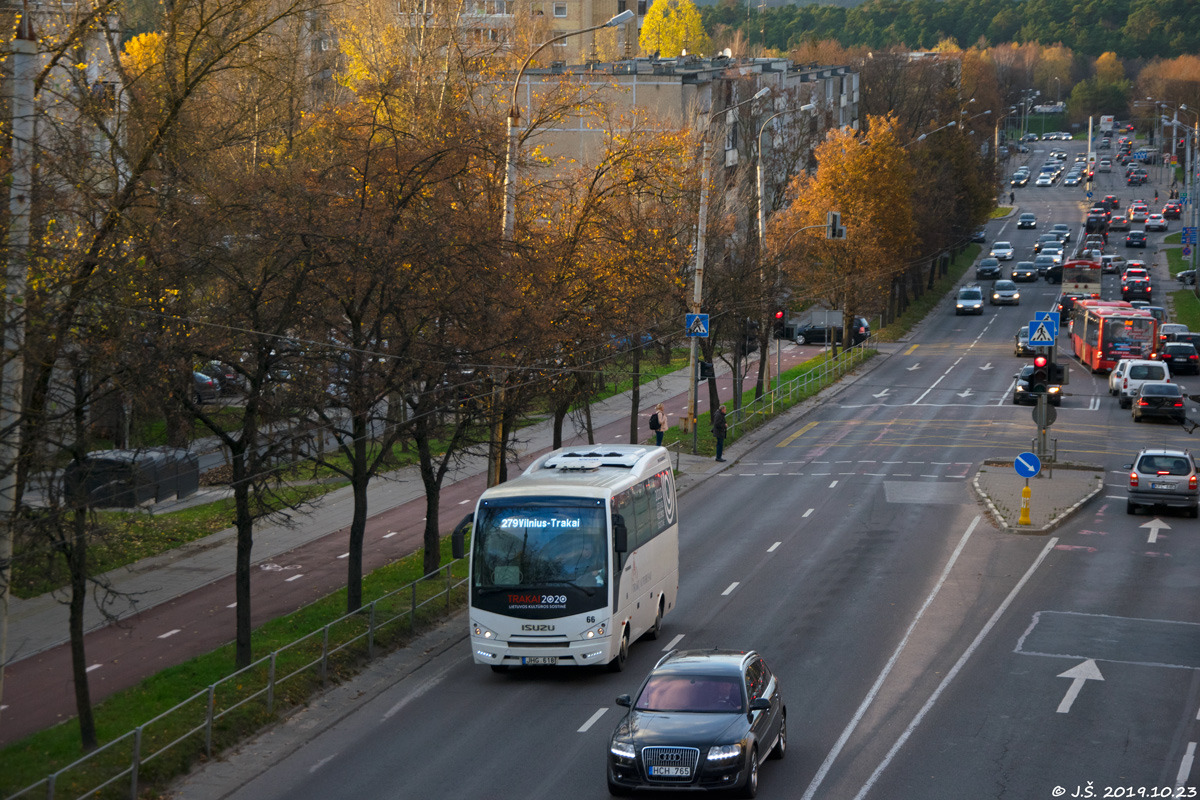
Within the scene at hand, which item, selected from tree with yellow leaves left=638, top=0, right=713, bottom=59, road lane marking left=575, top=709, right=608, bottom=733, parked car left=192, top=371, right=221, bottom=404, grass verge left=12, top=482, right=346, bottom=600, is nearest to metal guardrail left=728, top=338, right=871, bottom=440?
grass verge left=12, top=482, right=346, bottom=600

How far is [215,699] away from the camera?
60.1 ft

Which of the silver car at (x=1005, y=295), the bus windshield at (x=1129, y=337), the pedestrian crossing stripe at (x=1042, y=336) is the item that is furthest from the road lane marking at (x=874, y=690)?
the silver car at (x=1005, y=295)

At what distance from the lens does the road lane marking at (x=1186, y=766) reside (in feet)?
51.4

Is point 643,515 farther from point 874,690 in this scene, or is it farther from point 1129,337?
point 1129,337

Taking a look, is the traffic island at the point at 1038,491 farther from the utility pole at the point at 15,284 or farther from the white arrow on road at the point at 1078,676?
the utility pole at the point at 15,284

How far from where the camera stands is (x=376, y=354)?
21391 millimetres

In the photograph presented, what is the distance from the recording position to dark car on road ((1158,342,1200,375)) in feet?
192

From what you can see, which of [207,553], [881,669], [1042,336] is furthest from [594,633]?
[1042,336]

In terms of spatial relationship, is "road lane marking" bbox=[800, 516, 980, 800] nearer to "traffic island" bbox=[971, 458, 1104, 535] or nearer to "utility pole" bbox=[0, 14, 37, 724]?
"traffic island" bbox=[971, 458, 1104, 535]

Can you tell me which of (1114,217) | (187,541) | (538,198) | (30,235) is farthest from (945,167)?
(30,235)

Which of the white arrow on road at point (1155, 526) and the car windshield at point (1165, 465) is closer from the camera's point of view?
the white arrow on road at point (1155, 526)

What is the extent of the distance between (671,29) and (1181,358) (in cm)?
7854

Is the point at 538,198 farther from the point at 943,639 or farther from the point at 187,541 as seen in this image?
the point at 943,639

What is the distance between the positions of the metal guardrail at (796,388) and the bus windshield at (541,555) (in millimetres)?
25984
